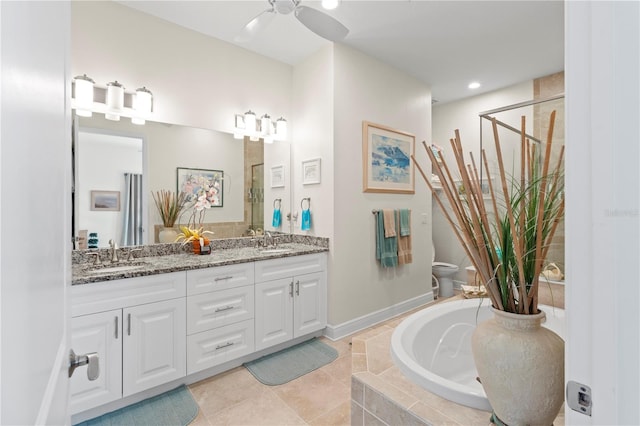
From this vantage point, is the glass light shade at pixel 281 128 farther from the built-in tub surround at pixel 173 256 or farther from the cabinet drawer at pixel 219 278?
the cabinet drawer at pixel 219 278

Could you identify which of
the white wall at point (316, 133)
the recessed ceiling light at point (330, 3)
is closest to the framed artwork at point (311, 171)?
the white wall at point (316, 133)

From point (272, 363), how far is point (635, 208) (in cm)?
237

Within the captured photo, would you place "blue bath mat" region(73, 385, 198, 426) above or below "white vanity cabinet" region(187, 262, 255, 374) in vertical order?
below

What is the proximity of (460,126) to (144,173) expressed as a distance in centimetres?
395

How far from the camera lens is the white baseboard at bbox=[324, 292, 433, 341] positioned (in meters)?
2.78

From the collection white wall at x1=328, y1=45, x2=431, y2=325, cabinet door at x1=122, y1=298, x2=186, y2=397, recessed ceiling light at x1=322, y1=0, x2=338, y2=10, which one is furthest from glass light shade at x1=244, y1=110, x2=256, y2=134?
cabinet door at x1=122, y1=298, x2=186, y2=397

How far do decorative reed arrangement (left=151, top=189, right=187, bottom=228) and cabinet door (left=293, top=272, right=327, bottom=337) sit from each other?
1144mm

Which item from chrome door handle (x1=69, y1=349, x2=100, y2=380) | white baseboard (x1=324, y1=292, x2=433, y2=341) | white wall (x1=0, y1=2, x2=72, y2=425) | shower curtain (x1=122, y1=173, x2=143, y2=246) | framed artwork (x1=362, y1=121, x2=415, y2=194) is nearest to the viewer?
white wall (x1=0, y1=2, x2=72, y2=425)

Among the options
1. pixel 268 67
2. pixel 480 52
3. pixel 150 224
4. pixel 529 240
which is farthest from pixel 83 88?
pixel 480 52

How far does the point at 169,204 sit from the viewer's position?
8.18 feet

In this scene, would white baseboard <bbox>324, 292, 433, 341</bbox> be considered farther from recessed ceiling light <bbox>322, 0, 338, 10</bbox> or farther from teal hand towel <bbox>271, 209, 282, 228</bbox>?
recessed ceiling light <bbox>322, 0, 338, 10</bbox>

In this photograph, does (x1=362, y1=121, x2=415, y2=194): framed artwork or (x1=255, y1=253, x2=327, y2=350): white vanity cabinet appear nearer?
(x1=255, y1=253, x2=327, y2=350): white vanity cabinet

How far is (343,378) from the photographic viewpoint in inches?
83.5

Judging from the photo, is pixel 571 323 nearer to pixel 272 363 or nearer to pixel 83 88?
pixel 272 363
